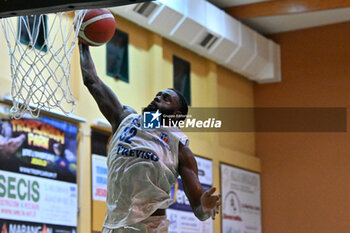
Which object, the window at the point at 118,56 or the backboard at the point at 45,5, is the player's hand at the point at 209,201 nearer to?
the backboard at the point at 45,5

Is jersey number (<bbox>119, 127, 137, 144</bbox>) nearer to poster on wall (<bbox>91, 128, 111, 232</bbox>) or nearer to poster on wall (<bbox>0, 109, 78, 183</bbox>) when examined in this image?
poster on wall (<bbox>0, 109, 78, 183</bbox>)

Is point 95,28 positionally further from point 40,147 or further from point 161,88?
point 161,88

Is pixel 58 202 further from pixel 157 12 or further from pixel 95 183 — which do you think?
pixel 157 12

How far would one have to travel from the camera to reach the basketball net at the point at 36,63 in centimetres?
566

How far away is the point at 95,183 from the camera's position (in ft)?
30.6

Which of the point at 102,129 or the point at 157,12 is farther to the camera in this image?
the point at 157,12

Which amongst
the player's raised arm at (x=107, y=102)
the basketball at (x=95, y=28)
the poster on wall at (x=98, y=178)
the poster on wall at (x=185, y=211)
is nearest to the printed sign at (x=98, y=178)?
the poster on wall at (x=98, y=178)

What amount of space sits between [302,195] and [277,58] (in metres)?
2.78

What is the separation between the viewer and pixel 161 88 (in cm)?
1107

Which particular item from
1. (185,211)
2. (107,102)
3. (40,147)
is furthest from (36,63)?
(185,211)

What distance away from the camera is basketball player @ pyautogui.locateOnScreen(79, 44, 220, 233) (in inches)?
173

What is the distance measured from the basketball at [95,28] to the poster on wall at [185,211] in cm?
559

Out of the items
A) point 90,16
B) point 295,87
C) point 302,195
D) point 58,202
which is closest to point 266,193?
point 302,195

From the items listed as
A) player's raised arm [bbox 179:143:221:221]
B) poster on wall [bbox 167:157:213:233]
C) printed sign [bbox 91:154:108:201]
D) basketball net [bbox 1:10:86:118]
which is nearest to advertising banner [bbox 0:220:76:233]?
printed sign [bbox 91:154:108:201]
